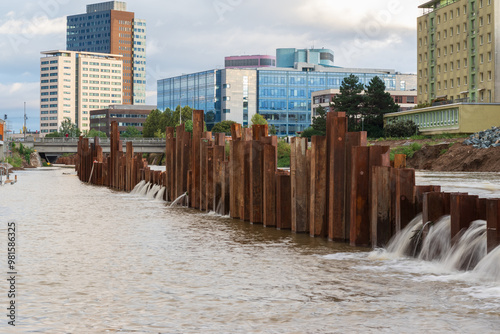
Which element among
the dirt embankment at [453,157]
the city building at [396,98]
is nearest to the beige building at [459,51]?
the dirt embankment at [453,157]

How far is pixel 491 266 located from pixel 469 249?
0.71 meters

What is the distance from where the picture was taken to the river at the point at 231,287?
9.79 m

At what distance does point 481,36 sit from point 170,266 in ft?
340

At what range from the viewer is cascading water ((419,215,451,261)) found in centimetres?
1362

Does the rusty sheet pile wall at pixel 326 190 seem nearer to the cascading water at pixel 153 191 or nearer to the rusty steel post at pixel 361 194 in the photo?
the rusty steel post at pixel 361 194

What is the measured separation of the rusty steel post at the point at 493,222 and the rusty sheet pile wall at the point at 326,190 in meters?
0.02

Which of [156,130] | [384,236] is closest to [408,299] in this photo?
[384,236]

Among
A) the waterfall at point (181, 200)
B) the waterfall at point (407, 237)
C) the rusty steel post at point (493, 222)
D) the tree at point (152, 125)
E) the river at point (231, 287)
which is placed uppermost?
the tree at point (152, 125)

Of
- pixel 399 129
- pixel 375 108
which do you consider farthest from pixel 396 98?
pixel 399 129

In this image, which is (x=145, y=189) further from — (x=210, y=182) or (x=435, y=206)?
(x=435, y=206)

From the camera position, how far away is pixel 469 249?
42.1 ft

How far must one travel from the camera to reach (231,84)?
198 meters

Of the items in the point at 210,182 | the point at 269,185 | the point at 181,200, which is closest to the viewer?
the point at 269,185

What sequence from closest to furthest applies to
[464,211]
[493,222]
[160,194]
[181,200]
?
[493,222] → [464,211] → [181,200] → [160,194]
